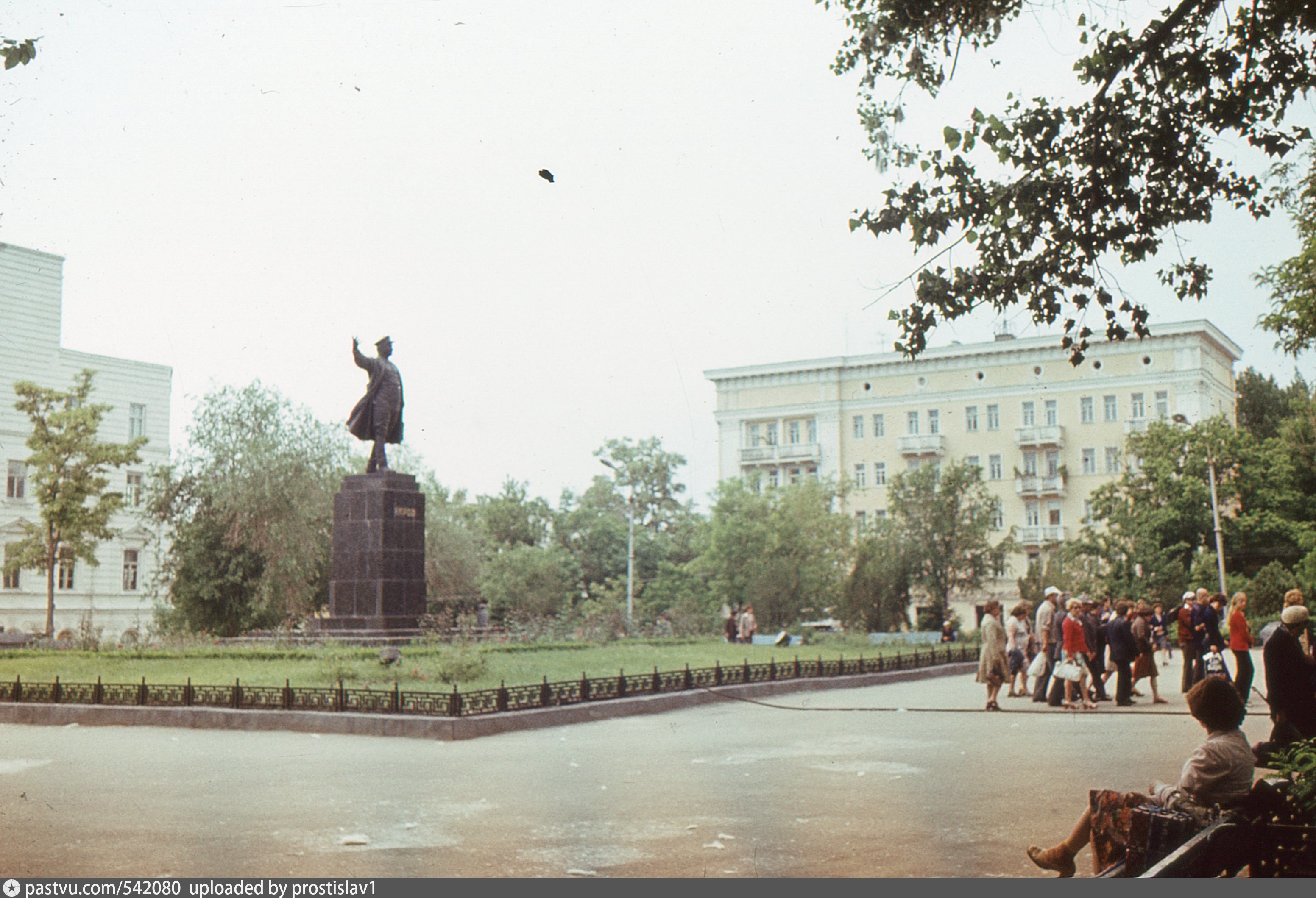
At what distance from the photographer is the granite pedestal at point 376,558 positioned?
21.4 meters

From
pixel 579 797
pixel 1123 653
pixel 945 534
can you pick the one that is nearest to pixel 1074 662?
pixel 1123 653

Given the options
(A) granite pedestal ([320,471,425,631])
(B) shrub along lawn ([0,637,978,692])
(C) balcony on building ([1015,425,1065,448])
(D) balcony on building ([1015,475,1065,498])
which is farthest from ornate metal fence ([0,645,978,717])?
(D) balcony on building ([1015,475,1065,498])

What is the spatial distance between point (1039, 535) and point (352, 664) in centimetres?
4048

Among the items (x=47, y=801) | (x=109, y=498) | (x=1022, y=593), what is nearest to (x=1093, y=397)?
(x=1022, y=593)

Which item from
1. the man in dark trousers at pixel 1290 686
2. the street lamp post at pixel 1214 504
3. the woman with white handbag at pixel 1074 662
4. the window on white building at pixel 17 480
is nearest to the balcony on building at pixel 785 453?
the street lamp post at pixel 1214 504

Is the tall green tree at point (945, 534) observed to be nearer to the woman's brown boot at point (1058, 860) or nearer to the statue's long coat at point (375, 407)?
the statue's long coat at point (375, 407)

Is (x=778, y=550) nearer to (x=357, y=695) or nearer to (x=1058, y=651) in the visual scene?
(x=1058, y=651)

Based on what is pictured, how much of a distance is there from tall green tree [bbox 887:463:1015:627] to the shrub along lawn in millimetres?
16788

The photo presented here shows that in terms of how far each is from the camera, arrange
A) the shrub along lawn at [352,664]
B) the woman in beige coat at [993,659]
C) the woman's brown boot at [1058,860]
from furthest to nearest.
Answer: the woman in beige coat at [993,659] → the shrub along lawn at [352,664] → the woman's brown boot at [1058,860]

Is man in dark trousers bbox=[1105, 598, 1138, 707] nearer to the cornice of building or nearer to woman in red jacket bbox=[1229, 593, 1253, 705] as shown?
woman in red jacket bbox=[1229, 593, 1253, 705]

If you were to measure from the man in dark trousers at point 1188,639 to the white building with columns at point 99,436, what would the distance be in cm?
1400

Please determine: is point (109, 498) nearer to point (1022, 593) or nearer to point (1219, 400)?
point (1022, 593)

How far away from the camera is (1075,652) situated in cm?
1623
